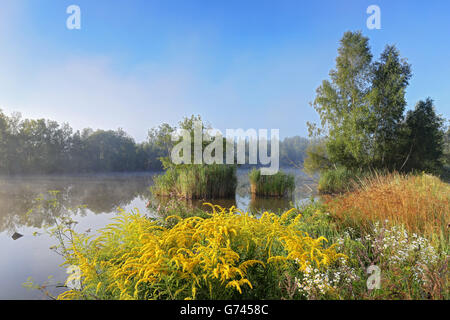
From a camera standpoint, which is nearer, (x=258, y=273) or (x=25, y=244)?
(x=258, y=273)

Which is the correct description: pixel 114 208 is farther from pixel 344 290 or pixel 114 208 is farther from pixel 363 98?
pixel 363 98

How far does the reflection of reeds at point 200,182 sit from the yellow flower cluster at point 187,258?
1016 cm

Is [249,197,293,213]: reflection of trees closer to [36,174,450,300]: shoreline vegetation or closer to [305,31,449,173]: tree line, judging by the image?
[36,174,450,300]: shoreline vegetation

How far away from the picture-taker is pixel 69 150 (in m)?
Result: 41.8

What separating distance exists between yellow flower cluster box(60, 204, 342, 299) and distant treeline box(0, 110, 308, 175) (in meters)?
26.5

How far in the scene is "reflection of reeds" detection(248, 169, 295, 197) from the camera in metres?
13.2

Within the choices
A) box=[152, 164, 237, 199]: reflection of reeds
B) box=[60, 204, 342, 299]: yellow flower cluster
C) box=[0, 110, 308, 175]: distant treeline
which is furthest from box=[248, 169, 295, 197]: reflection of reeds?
box=[0, 110, 308, 175]: distant treeline

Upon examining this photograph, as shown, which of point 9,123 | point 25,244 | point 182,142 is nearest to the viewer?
point 25,244

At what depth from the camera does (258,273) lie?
1.92m

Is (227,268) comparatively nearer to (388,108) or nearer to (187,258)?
(187,258)

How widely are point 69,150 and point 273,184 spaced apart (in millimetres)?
41266

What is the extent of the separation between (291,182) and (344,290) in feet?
38.2

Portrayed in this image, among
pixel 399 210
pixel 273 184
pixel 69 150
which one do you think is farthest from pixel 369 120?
pixel 69 150
